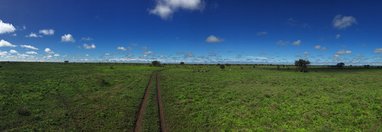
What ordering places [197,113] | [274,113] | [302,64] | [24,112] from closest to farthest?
1. [24,112]
2. [274,113]
3. [197,113]
4. [302,64]

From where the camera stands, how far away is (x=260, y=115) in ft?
57.4

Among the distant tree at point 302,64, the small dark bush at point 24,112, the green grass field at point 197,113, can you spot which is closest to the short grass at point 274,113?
the green grass field at point 197,113

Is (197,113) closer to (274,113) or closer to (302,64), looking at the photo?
(274,113)

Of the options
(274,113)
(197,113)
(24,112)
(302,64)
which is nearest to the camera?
(24,112)

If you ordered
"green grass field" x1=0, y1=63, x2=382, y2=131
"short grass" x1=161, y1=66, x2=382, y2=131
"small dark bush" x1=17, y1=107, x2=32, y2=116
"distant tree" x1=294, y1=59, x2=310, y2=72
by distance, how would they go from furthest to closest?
"distant tree" x1=294, y1=59, x2=310, y2=72, "small dark bush" x1=17, y1=107, x2=32, y2=116, "short grass" x1=161, y1=66, x2=382, y2=131, "green grass field" x1=0, y1=63, x2=382, y2=131

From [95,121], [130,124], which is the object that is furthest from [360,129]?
[95,121]

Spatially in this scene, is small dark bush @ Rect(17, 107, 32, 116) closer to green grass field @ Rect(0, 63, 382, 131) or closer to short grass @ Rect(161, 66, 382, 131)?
green grass field @ Rect(0, 63, 382, 131)

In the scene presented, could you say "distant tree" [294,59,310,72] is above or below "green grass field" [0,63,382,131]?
above

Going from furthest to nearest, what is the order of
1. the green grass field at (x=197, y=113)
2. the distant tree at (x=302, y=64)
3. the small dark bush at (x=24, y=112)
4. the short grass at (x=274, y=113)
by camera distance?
the distant tree at (x=302, y=64)
the small dark bush at (x=24, y=112)
the short grass at (x=274, y=113)
the green grass field at (x=197, y=113)

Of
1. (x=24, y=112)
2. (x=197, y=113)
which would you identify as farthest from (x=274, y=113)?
(x=24, y=112)

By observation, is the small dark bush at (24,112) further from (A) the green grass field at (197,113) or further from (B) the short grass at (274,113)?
(B) the short grass at (274,113)

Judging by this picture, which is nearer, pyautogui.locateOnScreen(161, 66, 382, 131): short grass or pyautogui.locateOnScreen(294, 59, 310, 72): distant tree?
pyautogui.locateOnScreen(161, 66, 382, 131): short grass

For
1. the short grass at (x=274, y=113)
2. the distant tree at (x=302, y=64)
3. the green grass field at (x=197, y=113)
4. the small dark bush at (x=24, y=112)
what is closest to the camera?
the green grass field at (x=197, y=113)

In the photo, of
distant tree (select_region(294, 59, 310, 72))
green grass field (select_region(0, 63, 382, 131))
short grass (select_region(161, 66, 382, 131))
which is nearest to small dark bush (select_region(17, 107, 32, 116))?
green grass field (select_region(0, 63, 382, 131))
